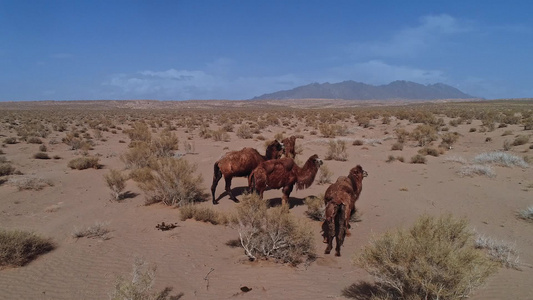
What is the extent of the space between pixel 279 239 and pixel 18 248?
473 centimetres

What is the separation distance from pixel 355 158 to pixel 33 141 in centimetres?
2104

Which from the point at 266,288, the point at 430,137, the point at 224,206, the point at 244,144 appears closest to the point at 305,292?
the point at 266,288

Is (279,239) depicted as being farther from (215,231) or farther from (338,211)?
(215,231)

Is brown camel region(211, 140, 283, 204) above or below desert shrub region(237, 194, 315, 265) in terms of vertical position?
above

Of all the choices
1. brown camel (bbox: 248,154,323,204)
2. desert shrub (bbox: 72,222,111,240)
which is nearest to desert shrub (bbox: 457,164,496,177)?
brown camel (bbox: 248,154,323,204)

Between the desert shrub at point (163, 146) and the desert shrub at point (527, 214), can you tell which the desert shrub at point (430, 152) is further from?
the desert shrub at point (163, 146)

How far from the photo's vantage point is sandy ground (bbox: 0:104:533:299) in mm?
4941

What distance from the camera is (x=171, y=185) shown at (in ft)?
30.5

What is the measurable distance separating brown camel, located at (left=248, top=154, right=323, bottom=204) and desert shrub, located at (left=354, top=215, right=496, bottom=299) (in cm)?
354

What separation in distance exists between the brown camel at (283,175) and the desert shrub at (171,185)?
2603mm

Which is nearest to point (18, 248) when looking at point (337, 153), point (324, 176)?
point (324, 176)

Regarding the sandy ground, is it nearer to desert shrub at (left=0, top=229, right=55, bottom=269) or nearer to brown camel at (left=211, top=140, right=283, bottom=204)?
desert shrub at (left=0, top=229, right=55, bottom=269)

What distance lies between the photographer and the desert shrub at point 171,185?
9266 millimetres

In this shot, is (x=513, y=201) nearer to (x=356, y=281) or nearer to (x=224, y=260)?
(x=356, y=281)
